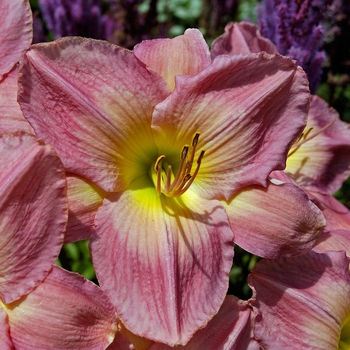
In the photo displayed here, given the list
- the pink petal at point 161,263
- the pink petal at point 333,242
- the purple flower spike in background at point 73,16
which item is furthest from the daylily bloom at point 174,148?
the purple flower spike in background at point 73,16

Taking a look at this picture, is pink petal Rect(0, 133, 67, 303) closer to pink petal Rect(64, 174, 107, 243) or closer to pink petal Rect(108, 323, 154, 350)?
pink petal Rect(64, 174, 107, 243)

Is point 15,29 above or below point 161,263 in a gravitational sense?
above

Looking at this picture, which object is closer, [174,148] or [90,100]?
[90,100]

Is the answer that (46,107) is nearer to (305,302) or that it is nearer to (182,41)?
(182,41)

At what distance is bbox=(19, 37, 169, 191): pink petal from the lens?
79 centimetres

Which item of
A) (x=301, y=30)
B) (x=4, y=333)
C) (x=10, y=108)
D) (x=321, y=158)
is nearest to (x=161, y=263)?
(x=4, y=333)

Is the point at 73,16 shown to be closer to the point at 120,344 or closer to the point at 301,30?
the point at 301,30

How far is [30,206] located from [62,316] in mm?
167

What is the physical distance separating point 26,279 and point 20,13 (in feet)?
1.47

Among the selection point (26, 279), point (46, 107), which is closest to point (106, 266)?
point (26, 279)

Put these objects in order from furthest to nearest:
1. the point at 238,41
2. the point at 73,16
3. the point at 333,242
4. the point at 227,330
Result: the point at 73,16 → the point at 238,41 → the point at 333,242 → the point at 227,330

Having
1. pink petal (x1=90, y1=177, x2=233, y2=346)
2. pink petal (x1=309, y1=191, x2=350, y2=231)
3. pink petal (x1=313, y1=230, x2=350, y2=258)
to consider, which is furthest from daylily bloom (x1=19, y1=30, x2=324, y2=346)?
pink petal (x1=309, y1=191, x2=350, y2=231)

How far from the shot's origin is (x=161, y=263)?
822mm

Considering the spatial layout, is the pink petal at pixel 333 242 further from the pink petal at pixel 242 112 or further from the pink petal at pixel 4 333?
the pink petal at pixel 4 333
